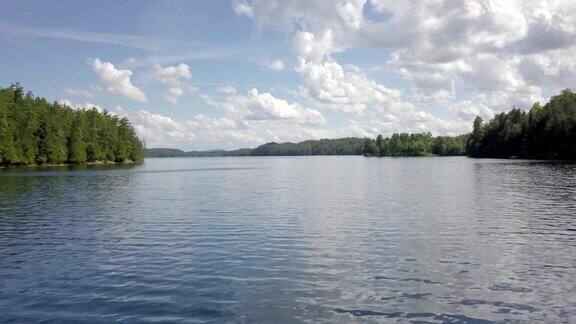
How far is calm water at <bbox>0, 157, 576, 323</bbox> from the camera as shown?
1738cm

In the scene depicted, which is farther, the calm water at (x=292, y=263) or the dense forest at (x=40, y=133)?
the dense forest at (x=40, y=133)

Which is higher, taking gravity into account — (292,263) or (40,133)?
(40,133)

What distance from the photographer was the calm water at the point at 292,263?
17375 mm

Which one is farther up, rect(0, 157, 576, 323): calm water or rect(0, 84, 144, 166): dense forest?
rect(0, 84, 144, 166): dense forest

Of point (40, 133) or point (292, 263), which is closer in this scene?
point (292, 263)

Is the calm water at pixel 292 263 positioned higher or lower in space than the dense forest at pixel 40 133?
lower

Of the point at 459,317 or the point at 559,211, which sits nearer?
the point at 459,317

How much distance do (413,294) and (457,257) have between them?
24.6 ft

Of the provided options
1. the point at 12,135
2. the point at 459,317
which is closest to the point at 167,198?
the point at 459,317

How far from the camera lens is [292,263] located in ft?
79.8

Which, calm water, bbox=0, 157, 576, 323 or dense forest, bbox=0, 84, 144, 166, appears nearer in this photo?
calm water, bbox=0, 157, 576, 323

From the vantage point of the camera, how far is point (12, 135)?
14650cm

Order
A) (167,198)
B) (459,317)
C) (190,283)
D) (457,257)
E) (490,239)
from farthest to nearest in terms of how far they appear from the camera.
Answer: (167,198) < (490,239) < (457,257) < (190,283) < (459,317)

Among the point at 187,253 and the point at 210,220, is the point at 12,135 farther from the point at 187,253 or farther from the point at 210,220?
the point at 187,253
